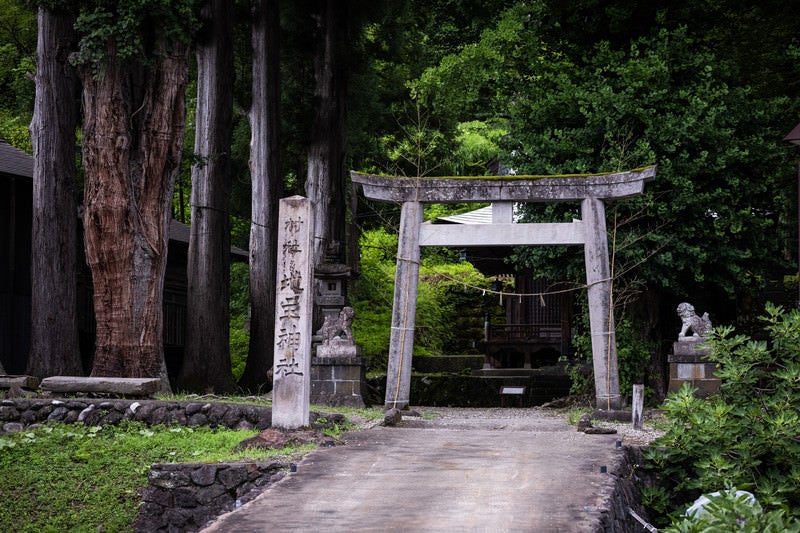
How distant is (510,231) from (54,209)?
25.4 ft

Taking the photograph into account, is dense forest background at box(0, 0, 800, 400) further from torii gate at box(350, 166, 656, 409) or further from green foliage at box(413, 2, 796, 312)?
torii gate at box(350, 166, 656, 409)

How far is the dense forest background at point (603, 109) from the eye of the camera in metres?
20.3

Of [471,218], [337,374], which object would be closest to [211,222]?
[337,374]

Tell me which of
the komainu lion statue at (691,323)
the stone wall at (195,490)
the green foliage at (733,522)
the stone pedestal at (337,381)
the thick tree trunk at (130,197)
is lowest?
the stone wall at (195,490)

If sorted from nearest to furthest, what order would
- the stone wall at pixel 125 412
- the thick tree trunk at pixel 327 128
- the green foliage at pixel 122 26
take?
the stone wall at pixel 125 412 → the green foliage at pixel 122 26 → the thick tree trunk at pixel 327 128

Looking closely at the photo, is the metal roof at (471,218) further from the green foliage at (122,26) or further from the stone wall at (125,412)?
the stone wall at (125,412)

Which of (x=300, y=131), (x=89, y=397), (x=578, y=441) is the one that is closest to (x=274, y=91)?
(x=300, y=131)

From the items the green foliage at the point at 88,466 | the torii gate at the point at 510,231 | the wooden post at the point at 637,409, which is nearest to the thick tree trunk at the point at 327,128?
the torii gate at the point at 510,231

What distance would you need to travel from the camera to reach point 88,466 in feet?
43.5

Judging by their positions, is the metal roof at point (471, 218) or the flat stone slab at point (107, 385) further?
the metal roof at point (471, 218)

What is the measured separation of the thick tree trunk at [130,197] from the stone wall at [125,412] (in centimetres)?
204

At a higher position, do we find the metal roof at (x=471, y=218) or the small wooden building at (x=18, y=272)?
the metal roof at (x=471, y=218)

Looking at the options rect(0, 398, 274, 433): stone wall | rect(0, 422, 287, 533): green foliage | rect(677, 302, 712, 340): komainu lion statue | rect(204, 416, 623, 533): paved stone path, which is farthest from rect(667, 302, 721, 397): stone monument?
rect(0, 422, 287, 533): green foliage

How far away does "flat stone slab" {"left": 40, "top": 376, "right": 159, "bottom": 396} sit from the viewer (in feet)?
51.1
